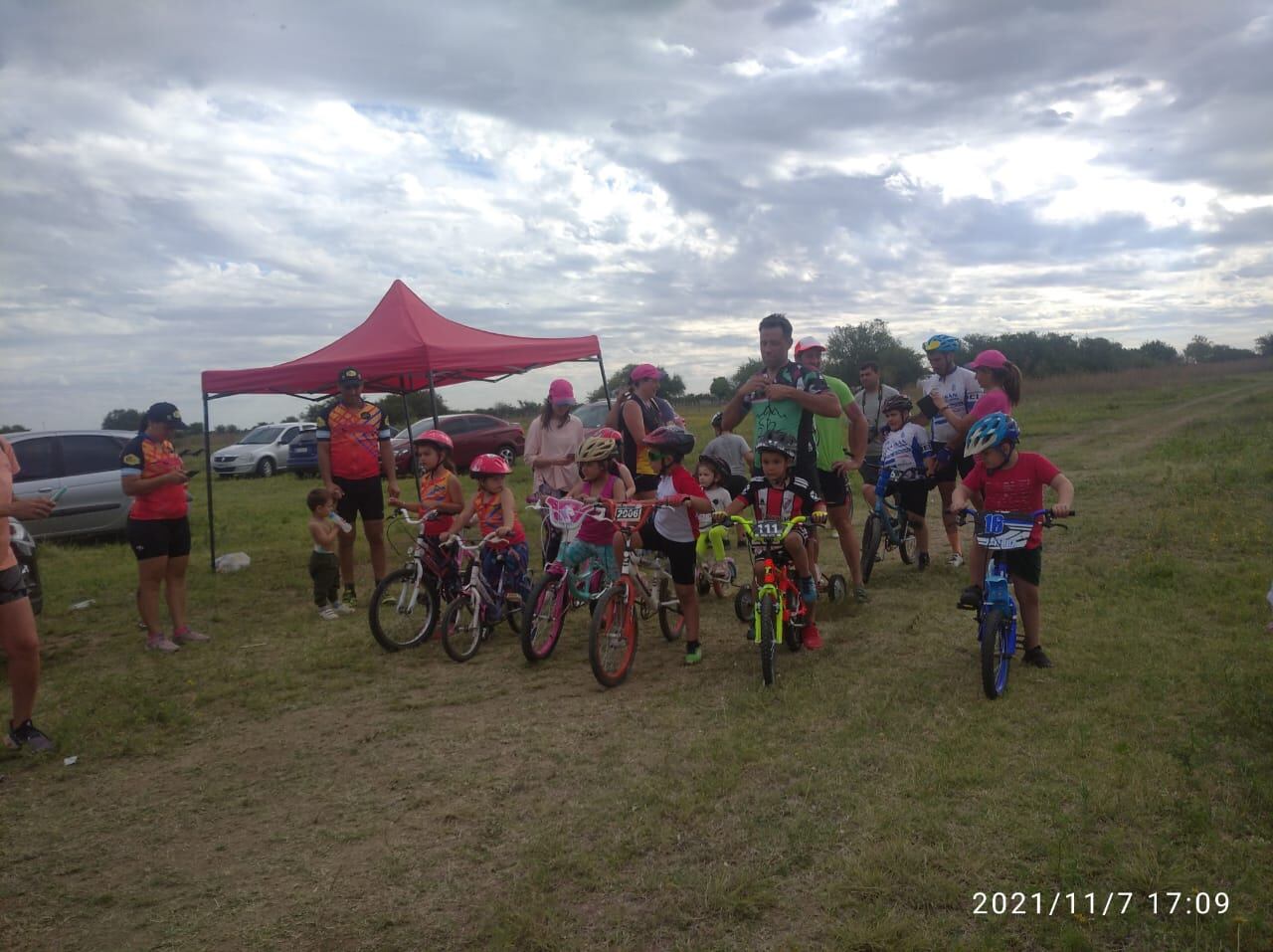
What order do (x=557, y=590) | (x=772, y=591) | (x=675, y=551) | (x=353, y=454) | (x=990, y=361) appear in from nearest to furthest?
(x=772, y=591)
(x=675, y=551)
(x=557, y=590)
(x=990, y=361)
(x=353, y=454)

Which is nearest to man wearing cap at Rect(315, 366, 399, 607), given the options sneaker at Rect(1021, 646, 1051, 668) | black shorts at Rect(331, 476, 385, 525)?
black shorts at Rect(331, 476, 385, 525)

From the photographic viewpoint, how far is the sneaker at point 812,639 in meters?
5.59

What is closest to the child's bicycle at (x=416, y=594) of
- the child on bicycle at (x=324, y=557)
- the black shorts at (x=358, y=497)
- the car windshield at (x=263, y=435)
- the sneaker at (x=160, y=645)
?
the child on bicycle at (x=324, y=557)

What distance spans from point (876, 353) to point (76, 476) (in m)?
52.3

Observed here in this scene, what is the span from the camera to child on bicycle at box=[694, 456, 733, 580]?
6258 millimetres

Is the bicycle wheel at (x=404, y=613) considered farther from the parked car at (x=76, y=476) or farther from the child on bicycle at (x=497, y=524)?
the parked car at (x=76, y=476)

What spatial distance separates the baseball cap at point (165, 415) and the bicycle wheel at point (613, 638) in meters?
3.70

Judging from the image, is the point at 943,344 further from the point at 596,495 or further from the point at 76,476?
the point at 76,476

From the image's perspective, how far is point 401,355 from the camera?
945cm

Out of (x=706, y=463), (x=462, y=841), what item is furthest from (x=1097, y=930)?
(x=706, y=463)

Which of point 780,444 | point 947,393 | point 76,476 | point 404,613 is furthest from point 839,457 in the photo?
point 76,476

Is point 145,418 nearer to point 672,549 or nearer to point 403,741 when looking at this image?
point 403,741

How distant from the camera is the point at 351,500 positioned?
24.1 feet

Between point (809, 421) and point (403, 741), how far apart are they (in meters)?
3.16
